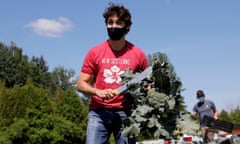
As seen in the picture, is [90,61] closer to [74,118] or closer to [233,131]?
[233,131]

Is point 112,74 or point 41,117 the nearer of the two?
point 112,74

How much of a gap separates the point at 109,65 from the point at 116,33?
1.00 feet

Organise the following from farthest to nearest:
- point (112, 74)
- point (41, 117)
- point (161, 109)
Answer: point (41, 117) < point (112, 74) < point (161, 109)

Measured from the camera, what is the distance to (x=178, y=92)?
377 cm

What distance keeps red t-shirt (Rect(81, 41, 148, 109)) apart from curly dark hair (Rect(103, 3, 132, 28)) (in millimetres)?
264

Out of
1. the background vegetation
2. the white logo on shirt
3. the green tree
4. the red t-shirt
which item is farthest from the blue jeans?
the background vegetation

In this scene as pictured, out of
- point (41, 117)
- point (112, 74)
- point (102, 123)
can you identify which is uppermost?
point (41, 117)

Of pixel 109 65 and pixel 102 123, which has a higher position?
pixel 109 65

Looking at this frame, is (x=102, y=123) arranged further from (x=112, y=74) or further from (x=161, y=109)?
(x=161, y=109)

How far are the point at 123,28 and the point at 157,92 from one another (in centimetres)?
82

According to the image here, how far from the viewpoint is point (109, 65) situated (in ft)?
14.0

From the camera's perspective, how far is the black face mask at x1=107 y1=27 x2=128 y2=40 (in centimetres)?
427

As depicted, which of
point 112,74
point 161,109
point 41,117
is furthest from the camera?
point 41,117

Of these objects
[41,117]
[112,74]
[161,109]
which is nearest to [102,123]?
[112,74]
